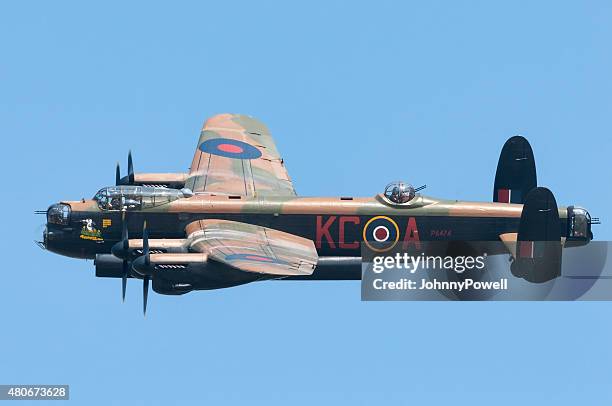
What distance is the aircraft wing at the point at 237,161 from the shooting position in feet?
194

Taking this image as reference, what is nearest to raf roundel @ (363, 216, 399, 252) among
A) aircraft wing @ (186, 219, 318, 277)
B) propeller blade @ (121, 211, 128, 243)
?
aircraft wing @ (186, 219, 318, 277)

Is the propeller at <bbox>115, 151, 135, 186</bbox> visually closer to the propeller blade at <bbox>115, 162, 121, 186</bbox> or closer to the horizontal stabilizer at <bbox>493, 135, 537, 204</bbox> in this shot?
the propeller blade at <bbox>115, 162, 121, 186</bbox>

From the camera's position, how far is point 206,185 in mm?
58969

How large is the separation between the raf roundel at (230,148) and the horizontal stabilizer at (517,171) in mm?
9580

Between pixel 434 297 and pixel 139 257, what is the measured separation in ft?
33.7

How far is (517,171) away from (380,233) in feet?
22.1

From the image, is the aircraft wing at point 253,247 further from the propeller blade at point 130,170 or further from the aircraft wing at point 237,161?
the propeller blade at point 130,170

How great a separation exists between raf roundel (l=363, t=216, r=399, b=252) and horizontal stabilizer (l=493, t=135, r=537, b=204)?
5.64m

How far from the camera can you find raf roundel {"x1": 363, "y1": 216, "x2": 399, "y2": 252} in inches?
2227

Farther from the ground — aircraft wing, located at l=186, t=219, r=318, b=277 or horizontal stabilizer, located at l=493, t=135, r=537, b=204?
horizontal stabilizer, located at l=493, t=135, r=537, b=204

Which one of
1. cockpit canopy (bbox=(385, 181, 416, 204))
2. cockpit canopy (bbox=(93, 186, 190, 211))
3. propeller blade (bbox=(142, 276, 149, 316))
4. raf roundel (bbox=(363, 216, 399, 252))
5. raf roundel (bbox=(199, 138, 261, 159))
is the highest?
raf roundel (bbox=(199, 138, 261, 159))

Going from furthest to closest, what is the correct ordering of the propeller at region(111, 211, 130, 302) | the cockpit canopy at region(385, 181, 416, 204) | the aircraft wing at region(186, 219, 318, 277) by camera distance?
the cockpit canopy at region(385, 181, 416, 204) < the propeller at region(111, 211, 130, 302) < the aircraft wing at region(186, 219, 318, 277)

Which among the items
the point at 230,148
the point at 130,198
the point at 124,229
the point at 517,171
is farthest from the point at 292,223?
the point at 517,171

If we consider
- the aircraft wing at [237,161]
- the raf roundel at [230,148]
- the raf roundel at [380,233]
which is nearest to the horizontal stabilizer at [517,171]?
the raf roundel at [380,233]
